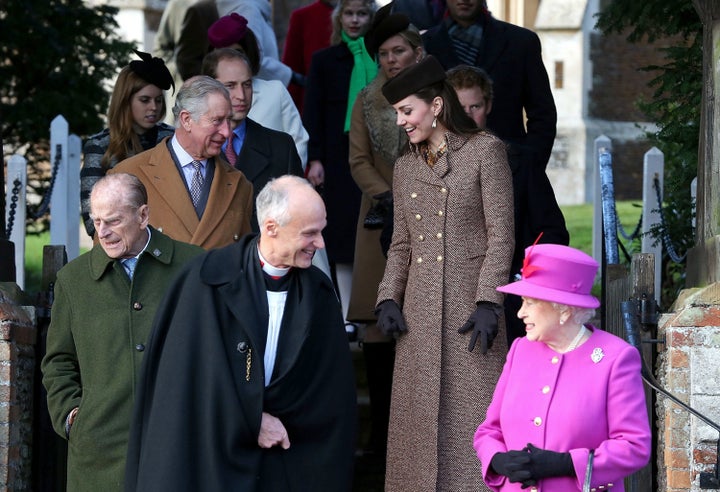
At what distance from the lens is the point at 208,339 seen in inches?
208

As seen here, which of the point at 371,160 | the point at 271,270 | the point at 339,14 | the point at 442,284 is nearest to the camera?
the point at 271,270

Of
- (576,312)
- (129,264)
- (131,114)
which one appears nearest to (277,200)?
(129,264)

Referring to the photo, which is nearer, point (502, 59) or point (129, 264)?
point (129, 264)

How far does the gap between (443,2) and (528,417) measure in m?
5.75

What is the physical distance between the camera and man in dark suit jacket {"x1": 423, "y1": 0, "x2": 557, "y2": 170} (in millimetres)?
8078

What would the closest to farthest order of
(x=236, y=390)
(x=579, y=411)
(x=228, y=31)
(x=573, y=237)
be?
(x=579, y=411), (x=236, y=390), (x=228, y=31), (x=573, y=237)

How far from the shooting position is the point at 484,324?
6.22 meters

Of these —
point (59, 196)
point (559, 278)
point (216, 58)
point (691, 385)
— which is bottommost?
point (691, 385)

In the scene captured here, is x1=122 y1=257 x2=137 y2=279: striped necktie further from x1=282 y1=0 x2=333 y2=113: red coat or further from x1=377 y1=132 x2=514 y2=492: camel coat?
x1=282 y1=0 x2=333 y2=113: red coat

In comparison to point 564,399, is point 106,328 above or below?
above

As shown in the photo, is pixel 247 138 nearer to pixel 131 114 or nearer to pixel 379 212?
pixel 131 114

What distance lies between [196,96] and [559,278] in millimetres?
2350

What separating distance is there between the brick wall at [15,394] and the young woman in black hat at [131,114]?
602mm

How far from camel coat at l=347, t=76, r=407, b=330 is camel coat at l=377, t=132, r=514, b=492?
1.15 meters
